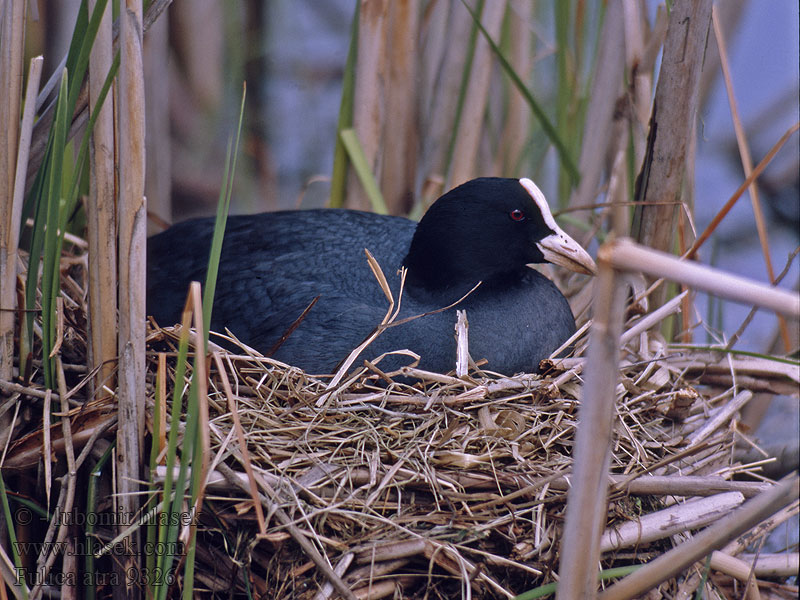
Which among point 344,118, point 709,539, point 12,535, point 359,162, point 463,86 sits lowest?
point 12,535

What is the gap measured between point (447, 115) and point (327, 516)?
1356mm

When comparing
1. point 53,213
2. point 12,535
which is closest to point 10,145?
point 53,213

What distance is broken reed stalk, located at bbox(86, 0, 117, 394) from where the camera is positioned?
1.33 m

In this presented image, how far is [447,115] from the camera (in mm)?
2432

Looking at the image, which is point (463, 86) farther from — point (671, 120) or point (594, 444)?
point (594, 444)

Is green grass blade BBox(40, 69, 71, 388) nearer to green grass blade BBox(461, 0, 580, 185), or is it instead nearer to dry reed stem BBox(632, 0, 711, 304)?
green grass blade BBox(461, 0, 580, 185)

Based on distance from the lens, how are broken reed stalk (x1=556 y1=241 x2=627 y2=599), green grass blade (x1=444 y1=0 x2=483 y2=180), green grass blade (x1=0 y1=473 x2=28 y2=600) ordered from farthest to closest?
green grass blade (x1=444 y1=0 x2=483 y2=180) → green grass blade (x1=0 y1=473 x2=28 y2=600) → broken reed stalk (x1=556 y1=241 x2=627 y2=599)

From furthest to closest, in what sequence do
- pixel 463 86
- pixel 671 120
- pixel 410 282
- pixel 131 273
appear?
pixel 463 86, pixel 410 282, pixel 671 120, pixel 131 273

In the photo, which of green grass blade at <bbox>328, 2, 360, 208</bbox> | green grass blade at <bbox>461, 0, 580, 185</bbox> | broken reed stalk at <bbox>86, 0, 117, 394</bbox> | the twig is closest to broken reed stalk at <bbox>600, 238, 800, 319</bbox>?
the twig

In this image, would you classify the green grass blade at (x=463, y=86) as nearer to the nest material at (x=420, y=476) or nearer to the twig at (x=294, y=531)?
the nest material at (x=420, y=476)

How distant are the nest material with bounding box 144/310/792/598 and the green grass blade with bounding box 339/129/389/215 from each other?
74 centimetres

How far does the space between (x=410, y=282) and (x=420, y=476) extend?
2.19ft

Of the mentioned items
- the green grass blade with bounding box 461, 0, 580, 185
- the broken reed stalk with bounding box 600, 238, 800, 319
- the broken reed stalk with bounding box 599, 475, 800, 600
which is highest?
the green grass blade with bounding box 461, 0, 580, 185

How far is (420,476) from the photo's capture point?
1.49m
